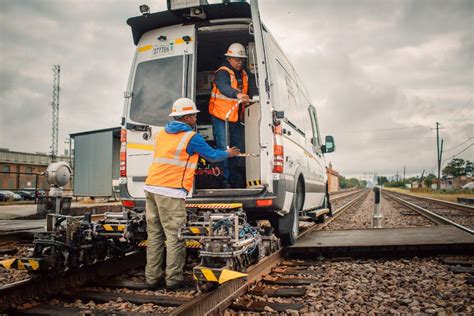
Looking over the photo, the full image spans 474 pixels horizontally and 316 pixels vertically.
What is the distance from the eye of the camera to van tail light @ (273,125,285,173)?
5.21 m

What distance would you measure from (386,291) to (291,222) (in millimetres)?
1939

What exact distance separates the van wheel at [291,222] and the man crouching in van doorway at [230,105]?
31.9 inches

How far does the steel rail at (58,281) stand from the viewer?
12.8ft

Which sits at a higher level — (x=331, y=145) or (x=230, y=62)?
(x=230, y=62)

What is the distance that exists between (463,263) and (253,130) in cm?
334

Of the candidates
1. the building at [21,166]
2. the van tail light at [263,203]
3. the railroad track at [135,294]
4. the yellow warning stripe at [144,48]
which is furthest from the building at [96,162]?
the building at [21,166]

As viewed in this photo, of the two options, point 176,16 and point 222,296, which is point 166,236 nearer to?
point 222,296

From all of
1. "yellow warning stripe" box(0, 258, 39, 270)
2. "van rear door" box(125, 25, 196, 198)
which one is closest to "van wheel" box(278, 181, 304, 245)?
"van rear door" box(125, 25, 196, 198)

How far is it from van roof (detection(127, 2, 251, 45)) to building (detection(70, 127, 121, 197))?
67.0 ft

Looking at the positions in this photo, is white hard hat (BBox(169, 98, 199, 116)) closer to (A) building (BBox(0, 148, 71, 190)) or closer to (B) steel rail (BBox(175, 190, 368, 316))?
(B) steel rail (BBox(175, 190, 368, 316))

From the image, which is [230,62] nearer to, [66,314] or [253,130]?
[253,130]

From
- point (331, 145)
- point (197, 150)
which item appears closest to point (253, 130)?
point (197, 150)

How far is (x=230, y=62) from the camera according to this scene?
6.01 metres

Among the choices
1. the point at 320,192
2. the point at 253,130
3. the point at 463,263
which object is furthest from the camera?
the point at 320,192
